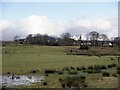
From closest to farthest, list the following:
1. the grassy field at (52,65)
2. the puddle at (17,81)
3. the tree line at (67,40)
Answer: the puddle at (17,81)
the grassy field at (52,65)
the tree line at (67,40)

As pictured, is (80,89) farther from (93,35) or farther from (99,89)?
(93,35)

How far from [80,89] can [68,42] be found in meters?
132

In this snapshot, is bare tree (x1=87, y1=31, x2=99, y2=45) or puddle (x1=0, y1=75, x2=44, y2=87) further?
bare tree (x1=87, y1=31, x2=99, y2=45)

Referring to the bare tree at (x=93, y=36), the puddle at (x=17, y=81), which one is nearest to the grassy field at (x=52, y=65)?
the puddle at (x=17, y=81)

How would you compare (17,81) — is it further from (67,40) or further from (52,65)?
(67,40)

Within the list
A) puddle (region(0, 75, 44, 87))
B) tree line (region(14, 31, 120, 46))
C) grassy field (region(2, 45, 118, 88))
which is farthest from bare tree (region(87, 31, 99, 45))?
puddle (region(0, 75, 44, 87))

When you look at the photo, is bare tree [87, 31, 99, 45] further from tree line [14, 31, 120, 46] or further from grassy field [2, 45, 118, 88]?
grassy field [2, 45, 118, 88]

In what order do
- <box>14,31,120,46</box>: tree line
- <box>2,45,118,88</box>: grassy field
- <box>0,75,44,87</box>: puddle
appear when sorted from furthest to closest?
<box>14,31,120,46</box>: tree line, <box>2,45,118,88</box>: grassy field, <box>0,75,44,87</box>: puddle

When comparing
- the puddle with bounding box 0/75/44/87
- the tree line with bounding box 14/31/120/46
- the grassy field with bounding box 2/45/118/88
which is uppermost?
the tree line with bounding box 14/31/120/46

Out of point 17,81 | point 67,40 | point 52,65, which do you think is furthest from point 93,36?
point 17,81

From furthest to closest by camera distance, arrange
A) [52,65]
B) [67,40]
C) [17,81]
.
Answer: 1. [67,40]
2. [52,65]
3. [17,81]

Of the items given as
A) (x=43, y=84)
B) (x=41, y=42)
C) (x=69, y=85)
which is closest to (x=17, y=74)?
(x=43, y=84)

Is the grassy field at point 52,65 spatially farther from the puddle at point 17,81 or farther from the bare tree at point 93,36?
the bare tree at point 93,36

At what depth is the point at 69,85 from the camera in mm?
27875
